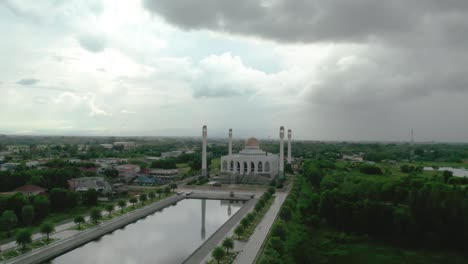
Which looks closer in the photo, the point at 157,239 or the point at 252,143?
the point at 157,239

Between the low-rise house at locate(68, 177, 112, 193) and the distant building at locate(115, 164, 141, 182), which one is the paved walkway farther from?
the distant building at locate(115, 164, 141, 182)

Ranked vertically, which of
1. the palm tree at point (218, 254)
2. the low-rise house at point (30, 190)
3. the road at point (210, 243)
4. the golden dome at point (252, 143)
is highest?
the golden dome at point (252, 143)

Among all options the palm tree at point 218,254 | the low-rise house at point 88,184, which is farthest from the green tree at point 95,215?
the low-rise house at point 88,184

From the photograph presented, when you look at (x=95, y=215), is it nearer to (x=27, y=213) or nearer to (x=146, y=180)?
(x=27, y=213)

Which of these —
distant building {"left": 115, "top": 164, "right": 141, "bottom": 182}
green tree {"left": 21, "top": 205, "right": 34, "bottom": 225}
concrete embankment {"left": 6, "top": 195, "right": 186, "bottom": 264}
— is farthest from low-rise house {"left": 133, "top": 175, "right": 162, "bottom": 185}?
green tree {"left": 21, "top": 205, "right": 34, "bottom": 225}

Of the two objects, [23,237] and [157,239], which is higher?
[23,237]

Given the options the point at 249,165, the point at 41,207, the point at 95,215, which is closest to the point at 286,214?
the point at 95,215

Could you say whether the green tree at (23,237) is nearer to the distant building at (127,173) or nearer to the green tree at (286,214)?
the green tree at (286,214)
